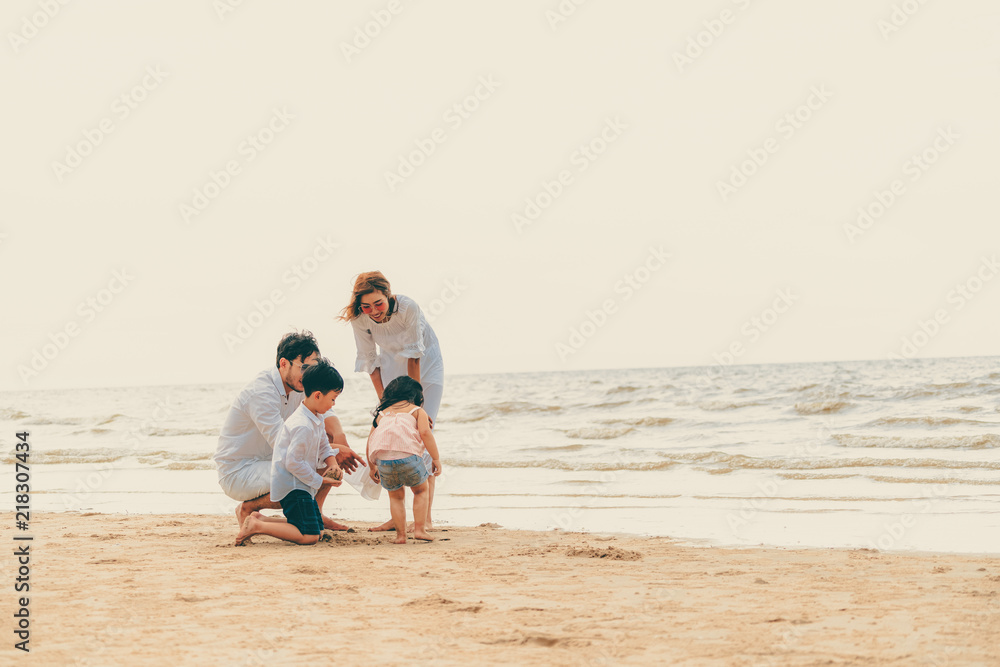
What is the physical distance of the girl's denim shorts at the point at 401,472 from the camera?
486 centimetres

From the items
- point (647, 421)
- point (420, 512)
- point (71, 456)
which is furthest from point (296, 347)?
point (647, 421)

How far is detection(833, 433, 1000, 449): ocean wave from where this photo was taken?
9992 millimetres

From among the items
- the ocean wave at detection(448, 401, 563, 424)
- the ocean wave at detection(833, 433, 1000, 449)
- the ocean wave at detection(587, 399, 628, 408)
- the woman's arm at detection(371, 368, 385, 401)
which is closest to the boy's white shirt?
the woman's arm at detection(371, 368, 385, 401)

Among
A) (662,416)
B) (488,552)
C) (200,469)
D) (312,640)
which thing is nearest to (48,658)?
(312,640)

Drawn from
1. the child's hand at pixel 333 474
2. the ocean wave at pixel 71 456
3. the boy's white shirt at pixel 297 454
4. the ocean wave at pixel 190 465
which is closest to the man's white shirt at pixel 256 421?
the boy's white shirt at pixel 297 454

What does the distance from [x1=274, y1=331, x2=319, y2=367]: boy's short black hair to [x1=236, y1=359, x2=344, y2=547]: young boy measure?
97mm

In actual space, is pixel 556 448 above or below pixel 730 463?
above

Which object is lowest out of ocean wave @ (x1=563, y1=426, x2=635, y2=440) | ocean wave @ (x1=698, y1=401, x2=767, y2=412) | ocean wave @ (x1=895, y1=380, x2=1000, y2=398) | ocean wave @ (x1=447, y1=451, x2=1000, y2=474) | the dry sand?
the dry sand

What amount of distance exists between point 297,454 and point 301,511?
1.27ft

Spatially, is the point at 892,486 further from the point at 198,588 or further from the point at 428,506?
the point at 198,588

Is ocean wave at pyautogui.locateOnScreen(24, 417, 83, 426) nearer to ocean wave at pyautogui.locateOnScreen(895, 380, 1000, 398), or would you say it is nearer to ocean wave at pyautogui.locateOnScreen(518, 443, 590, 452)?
ocean wave at pyautogui.locateOnScreen(518, 443, 590, 452)

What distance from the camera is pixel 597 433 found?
12.6m

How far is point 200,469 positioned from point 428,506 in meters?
5.64

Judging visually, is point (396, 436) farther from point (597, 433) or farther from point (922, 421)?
point (922, 421)
